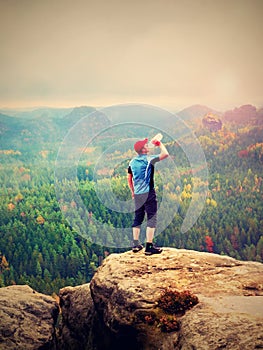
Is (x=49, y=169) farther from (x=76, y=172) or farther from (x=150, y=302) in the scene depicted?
(x=150, y=302)

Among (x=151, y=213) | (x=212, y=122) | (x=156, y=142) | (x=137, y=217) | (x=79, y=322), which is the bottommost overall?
(x=79, y=322)

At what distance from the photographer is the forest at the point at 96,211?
15578 millimetres

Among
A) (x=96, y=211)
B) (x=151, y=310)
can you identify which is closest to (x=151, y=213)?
(x=151, y=310)

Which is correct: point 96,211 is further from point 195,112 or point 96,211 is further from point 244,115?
point 244,115

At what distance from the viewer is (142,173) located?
1192 cm

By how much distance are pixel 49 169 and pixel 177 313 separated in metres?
25.1

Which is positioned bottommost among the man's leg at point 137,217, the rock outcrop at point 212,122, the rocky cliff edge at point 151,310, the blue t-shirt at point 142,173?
the rocky cliff edge at point 151,310

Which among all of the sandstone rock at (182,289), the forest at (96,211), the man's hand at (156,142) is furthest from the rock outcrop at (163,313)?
the man's hand at (156,142)

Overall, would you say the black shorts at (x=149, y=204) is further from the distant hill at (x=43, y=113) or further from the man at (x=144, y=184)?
the distant hill at (x=43, y=113)

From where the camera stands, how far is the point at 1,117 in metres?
39.2

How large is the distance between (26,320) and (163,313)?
22.8ft

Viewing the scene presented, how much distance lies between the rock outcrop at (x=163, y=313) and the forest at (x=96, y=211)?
217cm

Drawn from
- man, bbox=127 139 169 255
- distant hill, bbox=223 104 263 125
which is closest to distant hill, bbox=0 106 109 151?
distant hill, bbox=223 104 263 125

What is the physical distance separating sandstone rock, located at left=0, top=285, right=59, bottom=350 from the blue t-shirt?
22.2 feet
